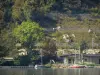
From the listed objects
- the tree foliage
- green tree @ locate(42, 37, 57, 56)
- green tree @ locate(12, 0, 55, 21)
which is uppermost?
green tree @ locate(12, 0, 55, 21)

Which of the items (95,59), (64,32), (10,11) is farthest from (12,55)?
(10,11)

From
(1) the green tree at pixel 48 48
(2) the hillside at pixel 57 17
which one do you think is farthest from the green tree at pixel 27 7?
(1) the green tree at pixel 48 48

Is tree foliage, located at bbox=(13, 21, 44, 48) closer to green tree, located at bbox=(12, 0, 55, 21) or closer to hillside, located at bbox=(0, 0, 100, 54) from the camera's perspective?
hillside, located at bbox=(0, 0, 100, 54)

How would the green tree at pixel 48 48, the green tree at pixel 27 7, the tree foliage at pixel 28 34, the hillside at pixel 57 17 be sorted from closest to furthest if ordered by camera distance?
the tree foliage at pixel 28 34 → the green tree at pixel 48 48 → the hillside at pixel 57 17 → the green tree at pixel 27 7

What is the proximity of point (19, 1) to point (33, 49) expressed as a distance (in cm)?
2188

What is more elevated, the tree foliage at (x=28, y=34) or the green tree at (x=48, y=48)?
the tree foliage at (x=28, y=34)

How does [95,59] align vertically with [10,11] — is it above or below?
below

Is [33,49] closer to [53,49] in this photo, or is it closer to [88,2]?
[53,49]

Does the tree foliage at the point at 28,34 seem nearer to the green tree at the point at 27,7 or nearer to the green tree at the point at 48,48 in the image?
the green tree at the point at 48,48

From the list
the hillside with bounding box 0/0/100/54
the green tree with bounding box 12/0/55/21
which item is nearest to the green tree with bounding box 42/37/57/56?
the hillside with bounding box 0/0/100/54

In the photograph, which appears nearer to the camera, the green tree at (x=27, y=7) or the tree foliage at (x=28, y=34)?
the tree foliage at (x=28, y=34)

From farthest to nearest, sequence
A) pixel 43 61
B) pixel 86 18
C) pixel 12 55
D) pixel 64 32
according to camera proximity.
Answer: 1. pixel 86 18
2. pixel 64 32
3. pixel 43 61
4. pixel 12 55

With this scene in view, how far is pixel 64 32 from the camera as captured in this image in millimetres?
87375

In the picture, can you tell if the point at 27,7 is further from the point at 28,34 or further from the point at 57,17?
the point at 28,34
